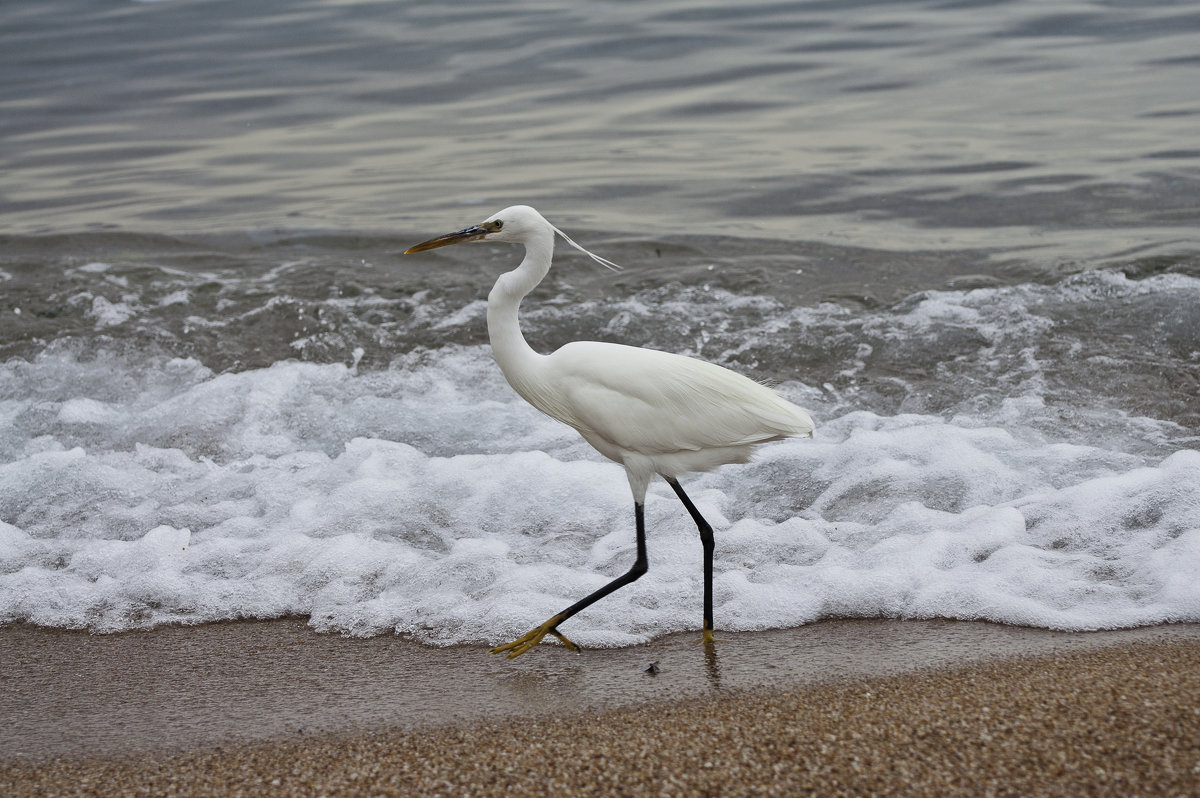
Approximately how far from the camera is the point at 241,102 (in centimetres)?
1401

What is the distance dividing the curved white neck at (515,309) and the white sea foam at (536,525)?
2.46ft

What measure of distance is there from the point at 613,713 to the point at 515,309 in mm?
1294

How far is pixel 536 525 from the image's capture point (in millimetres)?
4129

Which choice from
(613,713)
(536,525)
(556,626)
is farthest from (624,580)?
(536,525)

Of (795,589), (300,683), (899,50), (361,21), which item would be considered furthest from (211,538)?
(361,21)

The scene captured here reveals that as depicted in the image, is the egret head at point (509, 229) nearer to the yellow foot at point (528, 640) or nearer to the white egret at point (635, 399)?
the white egret at point (635, 399)

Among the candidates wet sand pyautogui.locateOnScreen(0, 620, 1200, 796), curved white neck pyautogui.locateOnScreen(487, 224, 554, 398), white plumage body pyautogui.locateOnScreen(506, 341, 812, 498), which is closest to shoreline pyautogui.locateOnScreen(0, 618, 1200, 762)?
wet sand pyautogui.locateOnScreen(0, 620, 1200, 796)

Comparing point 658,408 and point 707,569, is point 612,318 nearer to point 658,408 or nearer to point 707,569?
point 658,408

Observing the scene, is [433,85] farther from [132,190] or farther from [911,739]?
[911,739]

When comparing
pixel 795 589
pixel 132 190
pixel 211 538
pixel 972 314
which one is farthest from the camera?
pixel 132 190

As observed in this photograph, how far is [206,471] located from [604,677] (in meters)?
2.54

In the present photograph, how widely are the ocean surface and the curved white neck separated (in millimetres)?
753

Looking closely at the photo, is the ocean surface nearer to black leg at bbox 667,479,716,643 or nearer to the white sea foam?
the white sea foam

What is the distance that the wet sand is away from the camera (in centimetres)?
221
